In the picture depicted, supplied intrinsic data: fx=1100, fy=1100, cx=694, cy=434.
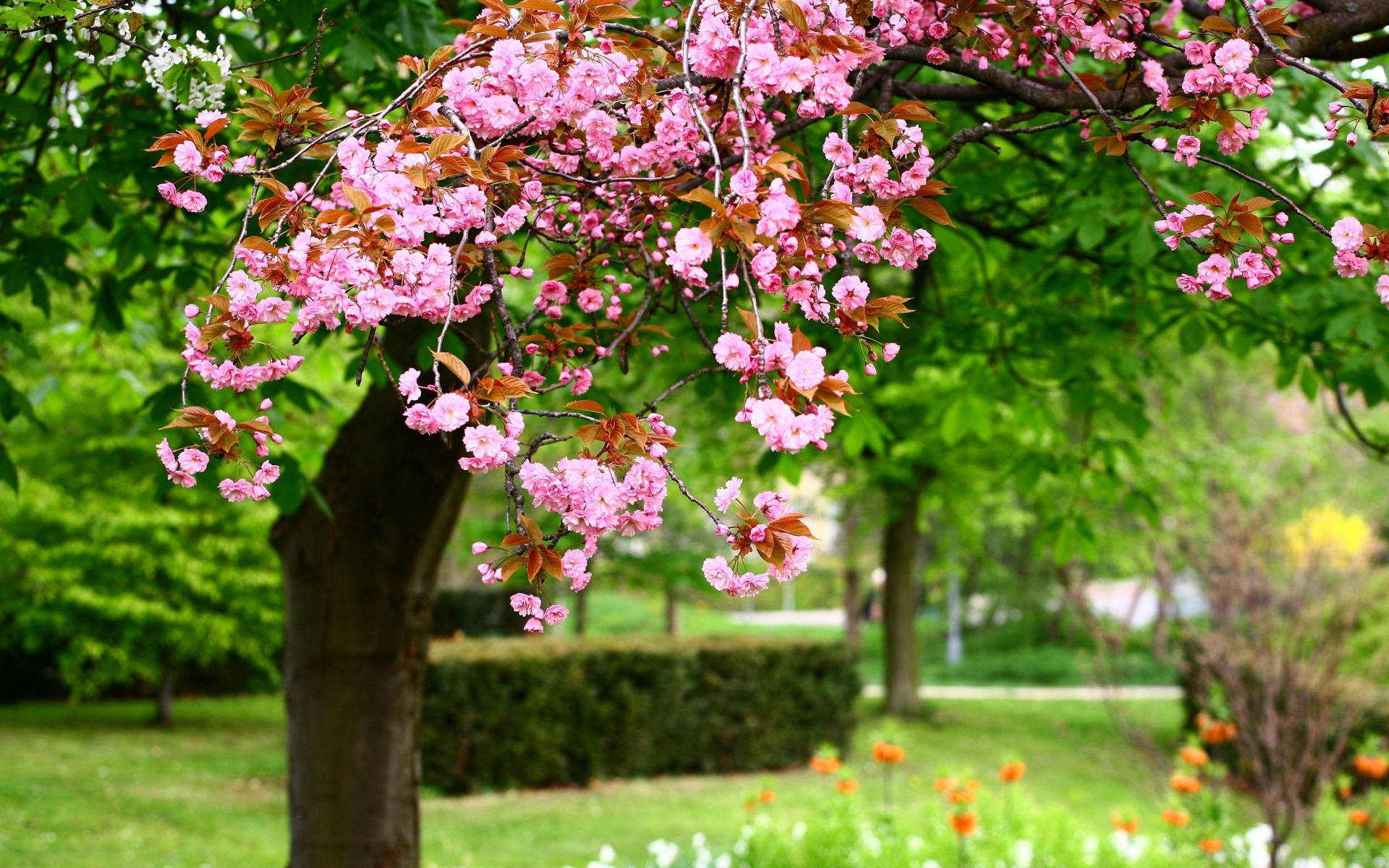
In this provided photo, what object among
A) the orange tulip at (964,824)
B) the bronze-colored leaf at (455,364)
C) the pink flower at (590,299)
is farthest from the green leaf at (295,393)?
the orange tulip at (964,824)

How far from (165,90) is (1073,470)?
11.2 feet

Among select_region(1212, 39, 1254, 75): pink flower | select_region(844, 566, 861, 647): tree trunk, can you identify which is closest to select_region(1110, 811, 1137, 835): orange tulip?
select_region(1212, 39, 1254, 75): pink flower

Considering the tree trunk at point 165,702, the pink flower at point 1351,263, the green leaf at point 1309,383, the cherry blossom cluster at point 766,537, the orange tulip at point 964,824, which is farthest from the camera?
the tree trunk at point 165,702

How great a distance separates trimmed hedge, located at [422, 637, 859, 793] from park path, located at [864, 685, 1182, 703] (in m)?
6.29

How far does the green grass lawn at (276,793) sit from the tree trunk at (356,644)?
263cm

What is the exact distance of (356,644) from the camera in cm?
395

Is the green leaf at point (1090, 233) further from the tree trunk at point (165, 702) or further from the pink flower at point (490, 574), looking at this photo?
the tree trunk at point (165, 702)

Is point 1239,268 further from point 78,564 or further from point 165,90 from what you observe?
point 78,564

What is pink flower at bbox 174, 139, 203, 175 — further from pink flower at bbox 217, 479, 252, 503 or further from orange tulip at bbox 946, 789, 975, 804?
orange tulip at bbox 946, 789, 975, 804

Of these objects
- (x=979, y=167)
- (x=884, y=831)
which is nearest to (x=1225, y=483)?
(x=884, y=831)

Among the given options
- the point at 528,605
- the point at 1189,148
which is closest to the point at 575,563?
the point at 528,605

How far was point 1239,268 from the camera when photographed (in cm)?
182

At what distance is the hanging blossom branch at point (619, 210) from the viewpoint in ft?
4.89

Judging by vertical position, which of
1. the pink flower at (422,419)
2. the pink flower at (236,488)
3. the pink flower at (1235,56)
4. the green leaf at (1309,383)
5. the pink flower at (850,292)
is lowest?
the pink flower at (236,488)
